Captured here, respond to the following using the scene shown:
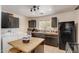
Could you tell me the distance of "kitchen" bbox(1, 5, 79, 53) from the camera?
1.38 metres

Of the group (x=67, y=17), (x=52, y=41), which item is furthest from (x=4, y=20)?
(x=67, y=17)

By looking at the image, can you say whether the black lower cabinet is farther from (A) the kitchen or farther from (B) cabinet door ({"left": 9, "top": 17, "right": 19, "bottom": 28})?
(B) cabinet door ({"left": 9, "top": 17, "right": 19, "bottom": 28})

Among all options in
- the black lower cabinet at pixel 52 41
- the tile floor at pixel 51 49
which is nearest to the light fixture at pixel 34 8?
the black lower cabinet at pixel 52 41

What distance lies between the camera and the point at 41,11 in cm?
144

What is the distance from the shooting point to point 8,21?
4.59 feet

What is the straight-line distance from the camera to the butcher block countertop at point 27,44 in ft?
4.55

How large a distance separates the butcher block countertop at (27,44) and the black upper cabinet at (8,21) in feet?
0.81

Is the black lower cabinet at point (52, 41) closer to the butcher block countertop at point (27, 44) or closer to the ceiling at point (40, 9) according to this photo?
the butcher block countertop at point (27, 44)

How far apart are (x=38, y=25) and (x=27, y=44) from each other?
0.36 metres

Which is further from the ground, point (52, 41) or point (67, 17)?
point (67, 17)

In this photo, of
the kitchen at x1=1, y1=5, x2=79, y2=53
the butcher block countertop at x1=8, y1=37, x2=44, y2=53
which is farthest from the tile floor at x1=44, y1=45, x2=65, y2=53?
the butcher block countertop at x1=8, y1=37, x2=44, y2=53

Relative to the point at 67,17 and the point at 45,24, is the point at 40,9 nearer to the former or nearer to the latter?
the point at 45,24

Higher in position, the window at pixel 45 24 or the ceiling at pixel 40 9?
the ceiling at pixel 40 9

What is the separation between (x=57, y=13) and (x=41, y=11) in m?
0.26
